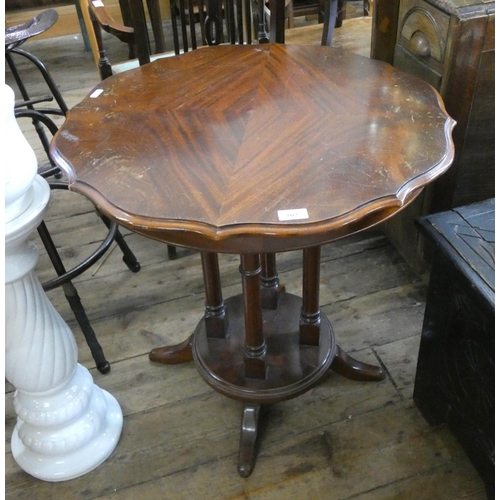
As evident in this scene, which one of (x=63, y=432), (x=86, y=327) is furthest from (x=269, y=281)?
(x=63, y=432)

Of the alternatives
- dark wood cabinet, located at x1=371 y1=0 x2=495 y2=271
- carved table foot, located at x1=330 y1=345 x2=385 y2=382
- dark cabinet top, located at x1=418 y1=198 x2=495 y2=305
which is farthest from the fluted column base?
dark wood cabinet, located at x1=371 y1=0 x2=495 y2=271

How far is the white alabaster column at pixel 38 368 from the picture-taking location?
3.27 feet

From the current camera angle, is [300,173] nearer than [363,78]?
Yes

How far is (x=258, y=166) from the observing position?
0.93 metres

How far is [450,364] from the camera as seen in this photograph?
3.91 ft

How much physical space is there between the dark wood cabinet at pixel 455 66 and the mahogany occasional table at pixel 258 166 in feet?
0.83

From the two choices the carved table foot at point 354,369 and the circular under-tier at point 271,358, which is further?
the carved table foot at point 354,369

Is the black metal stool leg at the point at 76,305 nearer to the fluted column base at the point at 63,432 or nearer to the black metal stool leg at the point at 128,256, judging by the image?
the fluted column base at the point at 63,432

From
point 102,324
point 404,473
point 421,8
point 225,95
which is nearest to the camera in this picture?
point 225,95

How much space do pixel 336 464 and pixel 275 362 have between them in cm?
28

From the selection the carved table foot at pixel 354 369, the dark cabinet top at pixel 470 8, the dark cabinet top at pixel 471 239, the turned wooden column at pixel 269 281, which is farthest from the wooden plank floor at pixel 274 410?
the dark cabinet top at pixel 470 8

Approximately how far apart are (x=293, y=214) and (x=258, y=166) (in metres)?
0.15

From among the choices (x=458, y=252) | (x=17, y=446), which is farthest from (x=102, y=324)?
(x=458, y=252)

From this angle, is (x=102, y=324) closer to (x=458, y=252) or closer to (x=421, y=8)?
(x=458, y=252)
